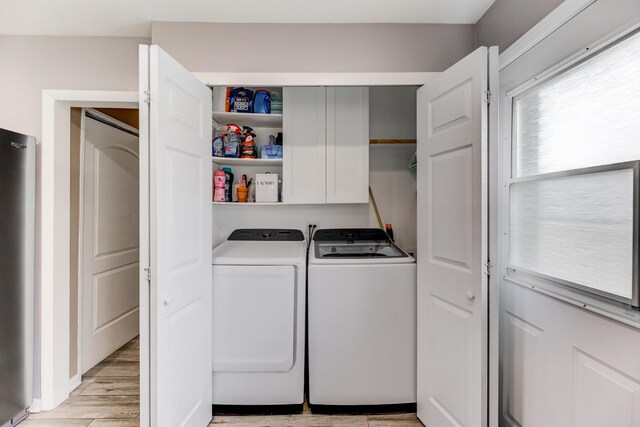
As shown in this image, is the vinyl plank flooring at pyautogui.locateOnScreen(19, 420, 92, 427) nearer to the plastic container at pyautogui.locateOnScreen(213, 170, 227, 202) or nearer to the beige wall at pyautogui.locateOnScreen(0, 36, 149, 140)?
the plastic container at pyautogui.locateOnScreen(213, 170, 227, 202)

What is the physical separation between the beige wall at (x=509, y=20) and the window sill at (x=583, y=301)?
1.16 meters

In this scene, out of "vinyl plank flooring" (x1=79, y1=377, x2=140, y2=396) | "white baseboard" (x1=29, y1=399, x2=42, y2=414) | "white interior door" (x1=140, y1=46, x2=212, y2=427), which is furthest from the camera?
"vinyl plank flooring" (x1=79, y1=377, x2=140, y2=396)

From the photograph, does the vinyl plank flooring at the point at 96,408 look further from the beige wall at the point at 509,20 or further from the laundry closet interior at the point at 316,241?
the beige wall at the point at 509,20

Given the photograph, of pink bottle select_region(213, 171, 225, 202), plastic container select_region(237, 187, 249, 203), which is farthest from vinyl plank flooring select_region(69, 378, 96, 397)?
plastic container select_region(237, 187, 249, 203)

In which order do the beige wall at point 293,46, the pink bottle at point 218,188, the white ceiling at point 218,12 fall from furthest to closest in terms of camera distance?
the pink bottle at point 218,188 < the beige wall at point 293,46 < the white ceiling at point 218,12

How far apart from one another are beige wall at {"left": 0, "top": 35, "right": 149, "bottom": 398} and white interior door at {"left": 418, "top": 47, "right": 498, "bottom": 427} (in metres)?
1.92

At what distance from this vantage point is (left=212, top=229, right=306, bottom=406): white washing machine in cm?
187

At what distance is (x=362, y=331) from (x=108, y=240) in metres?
2.20

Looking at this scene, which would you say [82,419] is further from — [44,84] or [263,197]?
[44,84]

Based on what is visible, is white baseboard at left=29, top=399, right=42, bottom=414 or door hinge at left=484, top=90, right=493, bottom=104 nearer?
door hinge at left=484, top=90, right=493, bottom=104

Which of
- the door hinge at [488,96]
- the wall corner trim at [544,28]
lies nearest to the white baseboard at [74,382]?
the door hinge at [488,96]

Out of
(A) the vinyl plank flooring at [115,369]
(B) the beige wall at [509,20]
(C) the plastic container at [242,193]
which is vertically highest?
(B) the beige wall at [509,20]

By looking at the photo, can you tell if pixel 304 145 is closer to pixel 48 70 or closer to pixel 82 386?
pixel 48 70

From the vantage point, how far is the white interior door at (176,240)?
4.17ft
